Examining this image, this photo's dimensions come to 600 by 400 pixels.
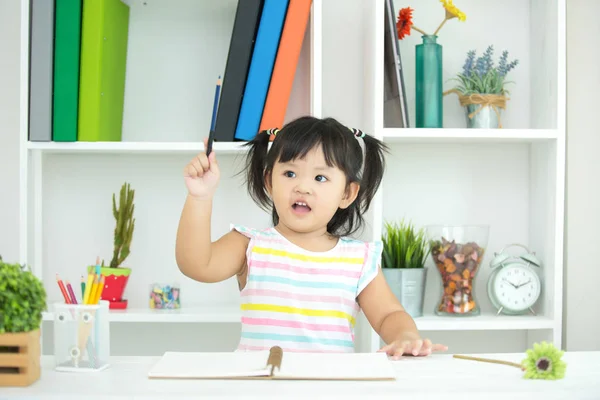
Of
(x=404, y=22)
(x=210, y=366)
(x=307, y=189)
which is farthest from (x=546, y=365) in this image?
(x=404, y=22)

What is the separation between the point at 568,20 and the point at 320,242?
1.01 metres

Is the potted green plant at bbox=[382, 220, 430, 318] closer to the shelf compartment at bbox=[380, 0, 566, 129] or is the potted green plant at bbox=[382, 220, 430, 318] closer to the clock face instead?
the clock face

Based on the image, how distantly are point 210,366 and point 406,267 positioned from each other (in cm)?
106

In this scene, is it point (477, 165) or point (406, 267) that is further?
point (477, 165)

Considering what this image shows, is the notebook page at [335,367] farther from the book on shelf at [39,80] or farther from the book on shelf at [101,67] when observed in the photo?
the book on shelf at [39,80]

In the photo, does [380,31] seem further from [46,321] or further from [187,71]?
[46,321]

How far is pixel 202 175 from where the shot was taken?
4.15ft

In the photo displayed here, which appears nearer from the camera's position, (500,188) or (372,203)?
(372,203)

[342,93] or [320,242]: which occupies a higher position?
[342,93]

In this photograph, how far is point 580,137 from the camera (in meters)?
2.02

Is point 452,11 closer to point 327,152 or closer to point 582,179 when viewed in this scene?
point 582,179

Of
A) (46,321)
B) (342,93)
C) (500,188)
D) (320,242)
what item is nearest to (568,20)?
(500,188)

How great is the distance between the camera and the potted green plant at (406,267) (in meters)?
1.91

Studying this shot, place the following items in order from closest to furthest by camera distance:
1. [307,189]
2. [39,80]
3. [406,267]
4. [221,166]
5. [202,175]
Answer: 1. [202,175]
2. [307,189]
3. [39,80]
4. [406,267]
5. [221,166]
